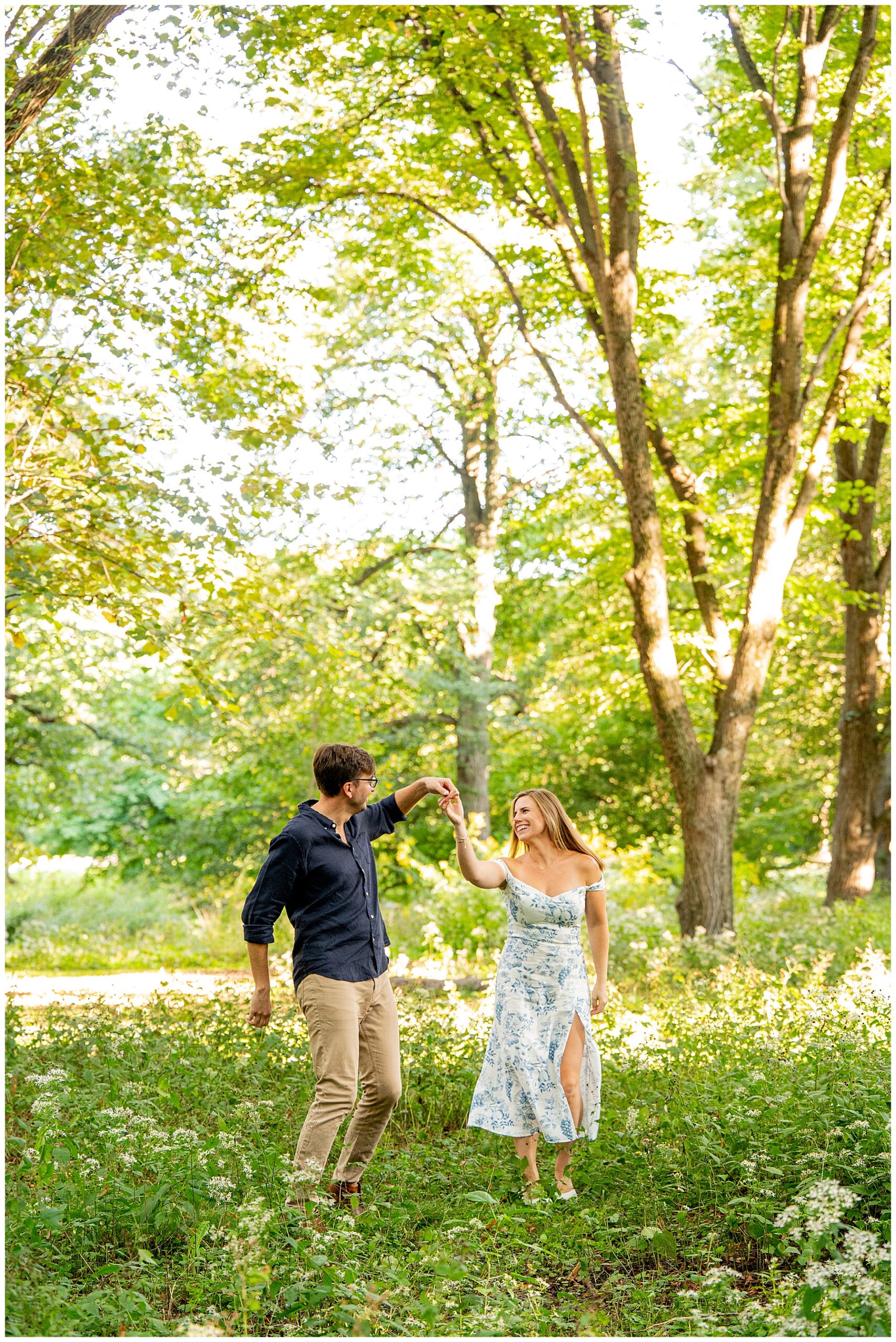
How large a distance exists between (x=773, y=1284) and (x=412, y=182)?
1072cm

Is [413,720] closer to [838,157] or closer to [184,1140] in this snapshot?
[838,157]

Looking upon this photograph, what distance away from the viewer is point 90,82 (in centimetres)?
633

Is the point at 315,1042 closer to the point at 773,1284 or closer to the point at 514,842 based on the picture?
the point at 514,842

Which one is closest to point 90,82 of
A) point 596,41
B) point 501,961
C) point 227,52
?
point 227,52

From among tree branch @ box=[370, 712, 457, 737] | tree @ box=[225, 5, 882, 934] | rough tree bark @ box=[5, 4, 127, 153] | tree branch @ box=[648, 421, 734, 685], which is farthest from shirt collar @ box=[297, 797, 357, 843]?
tree branch @ box=[370, 712, 457, 737]

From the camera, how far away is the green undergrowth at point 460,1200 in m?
3.53

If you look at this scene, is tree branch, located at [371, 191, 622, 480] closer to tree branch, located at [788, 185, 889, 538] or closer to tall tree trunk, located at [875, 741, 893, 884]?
tree branch, located at [788, 185, 889, 538]

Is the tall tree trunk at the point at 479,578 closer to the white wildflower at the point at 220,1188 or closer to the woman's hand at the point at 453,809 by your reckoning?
the woman's hand at the point at 453,809

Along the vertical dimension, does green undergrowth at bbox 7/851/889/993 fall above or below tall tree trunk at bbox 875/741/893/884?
below

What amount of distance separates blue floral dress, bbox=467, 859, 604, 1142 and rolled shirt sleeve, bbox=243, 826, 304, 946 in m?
1.16

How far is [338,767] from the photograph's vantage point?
15.9ft

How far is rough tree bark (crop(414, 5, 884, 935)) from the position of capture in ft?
30.6

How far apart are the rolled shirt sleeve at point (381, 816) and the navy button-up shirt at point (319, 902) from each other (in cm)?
26

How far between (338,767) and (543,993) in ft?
5.04
